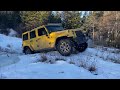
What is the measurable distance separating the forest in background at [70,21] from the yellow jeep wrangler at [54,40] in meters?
12.2

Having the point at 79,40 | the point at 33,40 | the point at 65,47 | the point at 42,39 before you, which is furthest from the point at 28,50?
the point at 79,40

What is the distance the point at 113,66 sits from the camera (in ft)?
32.5

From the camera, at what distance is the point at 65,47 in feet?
38.9

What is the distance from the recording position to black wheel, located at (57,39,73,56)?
11742mm

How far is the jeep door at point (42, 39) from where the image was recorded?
13070 millimetres

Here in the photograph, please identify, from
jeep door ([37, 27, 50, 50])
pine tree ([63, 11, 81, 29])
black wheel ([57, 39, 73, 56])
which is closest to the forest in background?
pine tree ([63, 11, 81, 29])

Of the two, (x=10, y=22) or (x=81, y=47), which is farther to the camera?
(x=10, y=22)

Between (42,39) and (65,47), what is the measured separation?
1934mm

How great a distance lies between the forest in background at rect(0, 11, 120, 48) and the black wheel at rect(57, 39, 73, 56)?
45.3 ft

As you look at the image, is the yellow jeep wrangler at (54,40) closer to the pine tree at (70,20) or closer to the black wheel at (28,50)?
the black wheel at (28,50)

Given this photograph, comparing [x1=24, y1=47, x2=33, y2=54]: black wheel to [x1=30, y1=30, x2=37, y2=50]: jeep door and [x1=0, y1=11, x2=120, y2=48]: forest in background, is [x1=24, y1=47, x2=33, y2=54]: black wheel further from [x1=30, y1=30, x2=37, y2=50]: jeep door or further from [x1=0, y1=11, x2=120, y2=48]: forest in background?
[x1=0, y1=11, x2=120, y2=48]: forest in background

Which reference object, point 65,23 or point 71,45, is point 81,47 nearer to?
point 71,45
